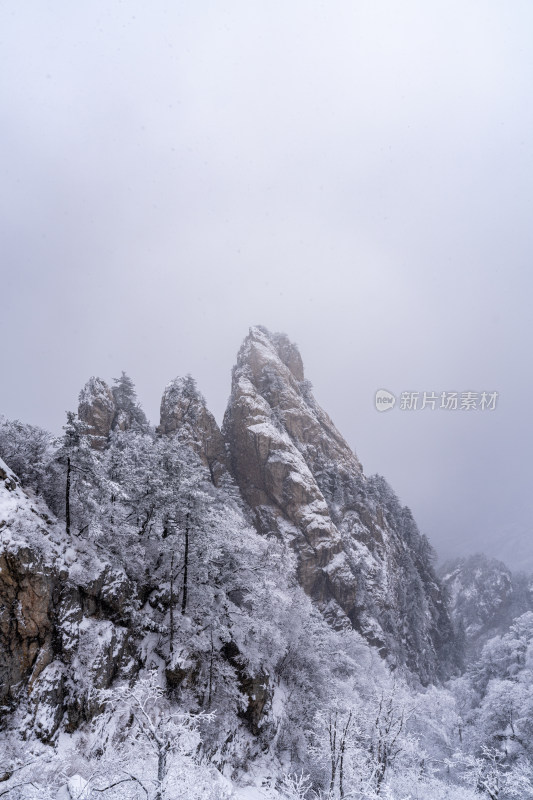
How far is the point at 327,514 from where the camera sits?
2547 inches

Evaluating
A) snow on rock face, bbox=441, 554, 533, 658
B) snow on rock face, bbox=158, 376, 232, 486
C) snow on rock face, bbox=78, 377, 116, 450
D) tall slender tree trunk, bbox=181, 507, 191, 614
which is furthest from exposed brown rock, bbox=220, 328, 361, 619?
snow on rock face, bbox=441, 554, 533, 658

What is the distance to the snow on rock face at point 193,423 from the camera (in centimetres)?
6706

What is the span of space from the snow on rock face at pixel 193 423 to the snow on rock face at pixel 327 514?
3.29 metres

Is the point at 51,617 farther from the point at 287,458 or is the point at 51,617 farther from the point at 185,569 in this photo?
the point at 287,458

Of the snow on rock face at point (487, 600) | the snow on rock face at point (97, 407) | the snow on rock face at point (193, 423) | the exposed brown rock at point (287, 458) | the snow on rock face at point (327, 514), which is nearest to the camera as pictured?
the exposed brown rock at point (287, 458)

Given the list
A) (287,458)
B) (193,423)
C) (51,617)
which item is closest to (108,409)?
(193,423)

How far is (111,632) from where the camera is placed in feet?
81.0

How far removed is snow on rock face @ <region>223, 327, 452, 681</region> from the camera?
60.4 metres

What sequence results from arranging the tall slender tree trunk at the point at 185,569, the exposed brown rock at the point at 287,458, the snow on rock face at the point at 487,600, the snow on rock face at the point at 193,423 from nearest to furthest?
the tall slender tree trunk at the point at 185,569, the exposed brown rock at the point at 287,458, the snow on rock face at the point at 193,423, the snow on rock face at the point at 487,600

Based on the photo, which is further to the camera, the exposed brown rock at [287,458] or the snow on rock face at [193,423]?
the snow on rock face at [193,423]

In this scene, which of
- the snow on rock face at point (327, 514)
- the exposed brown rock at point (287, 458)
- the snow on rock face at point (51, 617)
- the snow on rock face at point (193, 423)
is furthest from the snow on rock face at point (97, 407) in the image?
the snow on rock face at point (51, 617)

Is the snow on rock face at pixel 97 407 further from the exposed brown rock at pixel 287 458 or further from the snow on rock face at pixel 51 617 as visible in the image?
the snow on rock face at pixel 51 617

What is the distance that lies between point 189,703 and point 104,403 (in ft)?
161

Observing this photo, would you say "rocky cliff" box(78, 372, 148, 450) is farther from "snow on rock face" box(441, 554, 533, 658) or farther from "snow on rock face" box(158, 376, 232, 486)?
"snow on rock face" box(441, 554, 533, 658)
